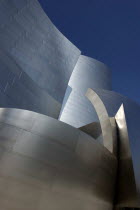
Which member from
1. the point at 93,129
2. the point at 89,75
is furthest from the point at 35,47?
the point at 89,75

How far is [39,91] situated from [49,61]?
2579 millimetres

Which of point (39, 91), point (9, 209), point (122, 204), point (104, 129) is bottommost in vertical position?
point (9, 209)

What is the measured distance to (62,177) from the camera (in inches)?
187

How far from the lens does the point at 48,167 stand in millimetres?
4691

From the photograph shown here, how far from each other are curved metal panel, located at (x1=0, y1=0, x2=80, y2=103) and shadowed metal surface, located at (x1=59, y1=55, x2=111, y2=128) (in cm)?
633

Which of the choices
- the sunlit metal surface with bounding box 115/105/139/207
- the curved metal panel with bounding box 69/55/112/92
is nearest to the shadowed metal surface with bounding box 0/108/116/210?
the sunlit metal surface with bounding box 115/105/139/207

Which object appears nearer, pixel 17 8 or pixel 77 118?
pixel 17 8

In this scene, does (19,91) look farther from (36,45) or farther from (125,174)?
(125,174)

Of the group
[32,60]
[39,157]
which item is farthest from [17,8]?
[39,157]

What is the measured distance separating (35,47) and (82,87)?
11.4 m

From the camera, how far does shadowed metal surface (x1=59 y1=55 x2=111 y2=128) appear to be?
20.1 meters

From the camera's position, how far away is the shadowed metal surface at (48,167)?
4.29 metres

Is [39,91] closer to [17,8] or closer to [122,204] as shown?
[17,8]

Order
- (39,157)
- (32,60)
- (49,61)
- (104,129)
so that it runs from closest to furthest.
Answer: (39,157), (104,129), (32,60), (49,61)
